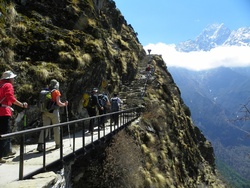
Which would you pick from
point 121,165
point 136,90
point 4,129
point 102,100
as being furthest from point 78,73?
point 136,90

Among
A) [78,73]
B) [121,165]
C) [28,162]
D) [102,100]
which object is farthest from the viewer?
[102,100]

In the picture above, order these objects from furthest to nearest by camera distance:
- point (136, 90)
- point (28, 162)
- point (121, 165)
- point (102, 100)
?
point (136, 90)
point (102, 100)
point (121, 165)
point (28, 162)

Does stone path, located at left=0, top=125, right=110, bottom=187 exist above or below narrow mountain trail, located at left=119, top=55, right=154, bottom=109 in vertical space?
below

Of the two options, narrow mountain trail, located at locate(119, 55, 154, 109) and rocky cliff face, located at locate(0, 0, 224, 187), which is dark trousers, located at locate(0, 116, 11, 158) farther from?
narrow mountain trail, located at locate(119, 55, 154, 109)

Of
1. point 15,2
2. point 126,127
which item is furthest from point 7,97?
point 126,127

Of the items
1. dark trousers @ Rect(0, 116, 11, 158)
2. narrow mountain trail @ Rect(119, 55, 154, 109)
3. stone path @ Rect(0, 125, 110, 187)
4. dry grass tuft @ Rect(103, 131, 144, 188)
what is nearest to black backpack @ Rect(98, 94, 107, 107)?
dry grass tuft @ Rect(103, 131, 144, 188)

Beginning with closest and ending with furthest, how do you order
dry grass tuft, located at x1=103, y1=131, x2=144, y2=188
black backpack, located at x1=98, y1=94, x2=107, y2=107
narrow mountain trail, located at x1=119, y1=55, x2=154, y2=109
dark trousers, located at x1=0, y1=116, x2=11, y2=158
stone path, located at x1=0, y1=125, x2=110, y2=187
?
stone path, located at x1=0, y1=125, x2=110, y2=187 < dark trousers, located at x1=0, y1=116, x2=11, y2=158 < dry grass tuft, located at x1=103, y1=131, x2=144, y2=188 < black backpack, located at x1=98, y1=94, x2=107, y2=107 < narrow mountain trail, located at x1=119, y1=55, x2=154, y2=109

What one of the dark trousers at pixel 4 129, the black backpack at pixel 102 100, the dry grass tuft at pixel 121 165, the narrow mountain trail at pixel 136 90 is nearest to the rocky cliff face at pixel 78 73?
the dry grass tuft at pixel 121 165

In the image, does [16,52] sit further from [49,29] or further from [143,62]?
[143,62]

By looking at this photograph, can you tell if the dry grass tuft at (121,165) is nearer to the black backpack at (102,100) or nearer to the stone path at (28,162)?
the black backpack at (102,100)

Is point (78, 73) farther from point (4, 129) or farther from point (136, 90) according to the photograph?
point (136, 90)

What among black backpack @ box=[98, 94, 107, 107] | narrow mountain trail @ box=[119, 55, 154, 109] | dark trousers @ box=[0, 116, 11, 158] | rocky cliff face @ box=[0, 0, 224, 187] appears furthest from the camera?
narrow mountain trail @ box=[119, 55, 154, 109]

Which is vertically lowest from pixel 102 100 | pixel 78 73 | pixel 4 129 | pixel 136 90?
pixel 4 129

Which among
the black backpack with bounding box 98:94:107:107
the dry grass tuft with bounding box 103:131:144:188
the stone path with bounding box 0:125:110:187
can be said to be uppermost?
the black backpack with bounding box 98:94:107:107
